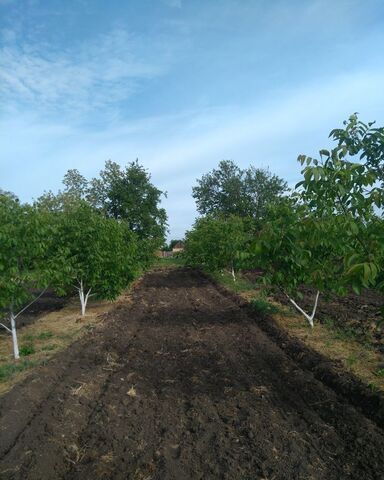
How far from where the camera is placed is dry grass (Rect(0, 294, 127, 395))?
697 cm

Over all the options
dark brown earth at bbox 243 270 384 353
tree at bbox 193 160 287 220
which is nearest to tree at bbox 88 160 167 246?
tree at bbox 193 160 287 220

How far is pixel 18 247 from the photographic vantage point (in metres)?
7.38

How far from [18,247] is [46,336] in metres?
3.27

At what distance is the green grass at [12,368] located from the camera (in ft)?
21.9

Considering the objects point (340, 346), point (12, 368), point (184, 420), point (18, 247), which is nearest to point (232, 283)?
point (340, 346)

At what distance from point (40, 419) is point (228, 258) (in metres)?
16.8

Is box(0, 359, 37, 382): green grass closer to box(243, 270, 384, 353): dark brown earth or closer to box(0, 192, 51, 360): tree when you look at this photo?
box(0, 192, 51, 360): tree

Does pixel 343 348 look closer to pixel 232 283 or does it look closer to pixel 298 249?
pixel 298 249

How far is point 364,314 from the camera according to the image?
1089 centimetres

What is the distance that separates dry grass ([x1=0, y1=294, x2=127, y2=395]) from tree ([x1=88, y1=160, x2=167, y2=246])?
89.5ft

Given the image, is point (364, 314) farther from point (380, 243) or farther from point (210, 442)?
point (380, 243)

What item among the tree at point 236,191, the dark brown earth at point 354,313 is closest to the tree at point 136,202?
the tree at point 236,191

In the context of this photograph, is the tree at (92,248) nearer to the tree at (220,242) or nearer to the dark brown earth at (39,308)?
the dark brown earth at (39,308)

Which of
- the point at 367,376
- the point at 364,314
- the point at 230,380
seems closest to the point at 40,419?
the point at 230,380
